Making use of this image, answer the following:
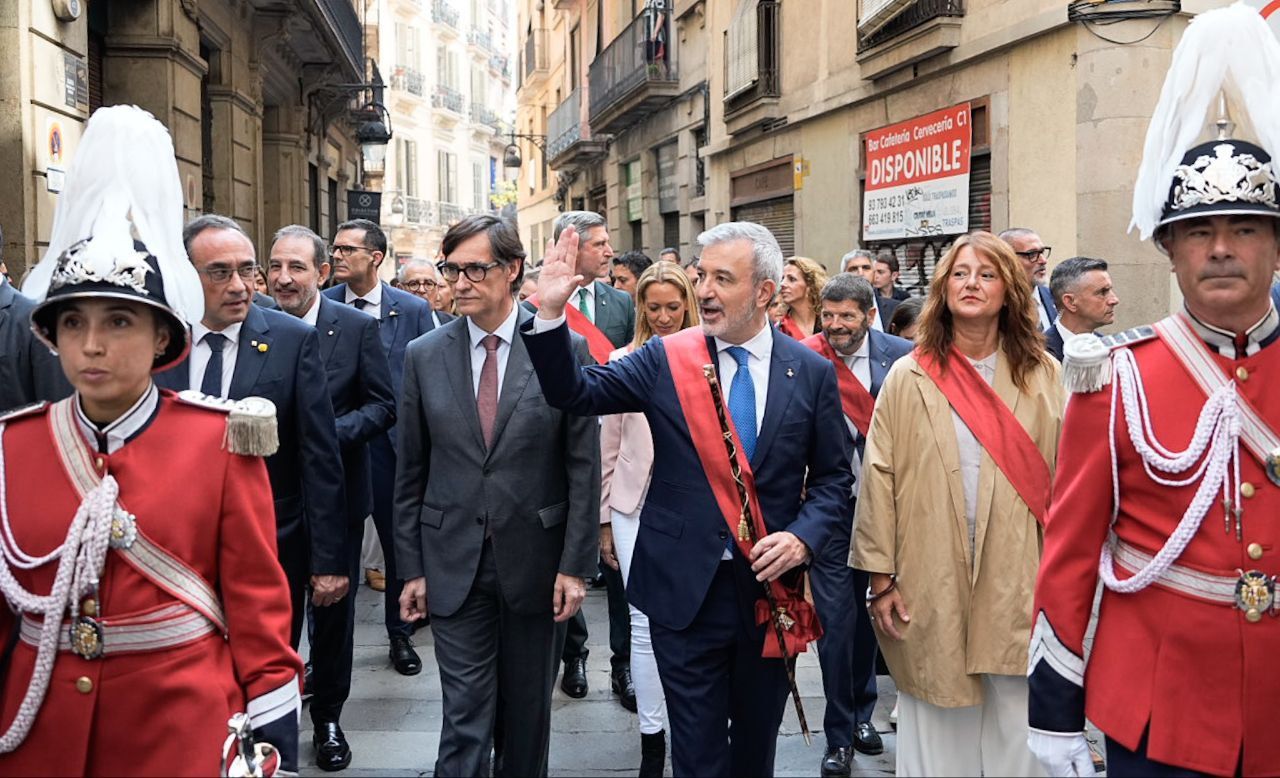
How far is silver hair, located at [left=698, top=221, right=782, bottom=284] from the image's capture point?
13.4 feet

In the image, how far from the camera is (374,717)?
5.95m

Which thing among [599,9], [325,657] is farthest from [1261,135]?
[599,9]

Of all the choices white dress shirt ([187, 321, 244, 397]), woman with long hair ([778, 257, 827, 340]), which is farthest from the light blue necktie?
woman with long hair ([778, 257, 827, 340])

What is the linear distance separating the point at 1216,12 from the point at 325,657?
13.6 ft

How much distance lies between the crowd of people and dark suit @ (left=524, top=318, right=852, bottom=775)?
13 millimetres

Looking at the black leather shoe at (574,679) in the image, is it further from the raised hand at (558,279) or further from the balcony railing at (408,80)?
the balcony railing at (408,80)

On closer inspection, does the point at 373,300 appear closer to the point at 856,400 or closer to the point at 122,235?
the point at 856,400

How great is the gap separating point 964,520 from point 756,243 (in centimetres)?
109

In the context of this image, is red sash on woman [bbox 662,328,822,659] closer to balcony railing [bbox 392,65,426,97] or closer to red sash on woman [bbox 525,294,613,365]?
red sash on woman [bbox 525,294,613,365]

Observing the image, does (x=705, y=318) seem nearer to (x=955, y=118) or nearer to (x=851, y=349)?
(x=851, y=349)

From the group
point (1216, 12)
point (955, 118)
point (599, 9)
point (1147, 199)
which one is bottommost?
point (1147, 199)

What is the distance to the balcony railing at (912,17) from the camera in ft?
38.9

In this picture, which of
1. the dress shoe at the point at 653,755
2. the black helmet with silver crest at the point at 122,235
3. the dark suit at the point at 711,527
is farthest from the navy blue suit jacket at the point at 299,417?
the black helmet with silver crest at the point at 122,235

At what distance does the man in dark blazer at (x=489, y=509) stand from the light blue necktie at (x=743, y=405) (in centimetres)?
58
